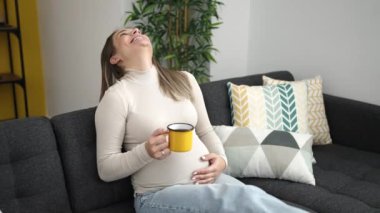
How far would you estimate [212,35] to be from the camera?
101 inches

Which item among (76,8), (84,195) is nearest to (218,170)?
(84,195)

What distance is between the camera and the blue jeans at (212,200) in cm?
123

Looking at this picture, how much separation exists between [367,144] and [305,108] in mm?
399

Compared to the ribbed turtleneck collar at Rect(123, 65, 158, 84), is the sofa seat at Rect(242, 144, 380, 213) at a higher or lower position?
lower

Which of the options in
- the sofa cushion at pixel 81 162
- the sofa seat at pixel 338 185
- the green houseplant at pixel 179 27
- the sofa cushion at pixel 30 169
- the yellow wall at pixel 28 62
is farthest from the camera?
the yellow wall at pixel 28 62

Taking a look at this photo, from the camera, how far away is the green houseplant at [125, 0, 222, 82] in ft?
8.11

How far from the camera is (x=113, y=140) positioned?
56.9 inches

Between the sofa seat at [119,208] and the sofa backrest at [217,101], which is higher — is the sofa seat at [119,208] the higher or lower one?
the lower one

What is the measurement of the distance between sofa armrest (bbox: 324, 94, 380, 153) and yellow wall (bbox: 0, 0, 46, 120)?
8.91 feet

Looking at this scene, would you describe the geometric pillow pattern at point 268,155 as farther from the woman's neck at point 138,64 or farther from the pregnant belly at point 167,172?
the woman's neck at point 138,64

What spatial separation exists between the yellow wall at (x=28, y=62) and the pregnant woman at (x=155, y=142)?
2.30m

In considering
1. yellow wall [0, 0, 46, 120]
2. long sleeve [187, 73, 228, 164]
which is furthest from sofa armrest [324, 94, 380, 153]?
yellow wall [0, 0, 46, 120]

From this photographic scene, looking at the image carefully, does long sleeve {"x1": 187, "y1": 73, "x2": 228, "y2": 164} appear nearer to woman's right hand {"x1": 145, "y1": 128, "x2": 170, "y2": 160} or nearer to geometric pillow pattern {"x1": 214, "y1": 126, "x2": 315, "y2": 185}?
geometric pillow pattern {"x1": 214, "y1": 126, "x2": 315, "y2": 185}

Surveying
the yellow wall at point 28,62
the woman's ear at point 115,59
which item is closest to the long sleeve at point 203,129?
the woman's ear at point 115,59
